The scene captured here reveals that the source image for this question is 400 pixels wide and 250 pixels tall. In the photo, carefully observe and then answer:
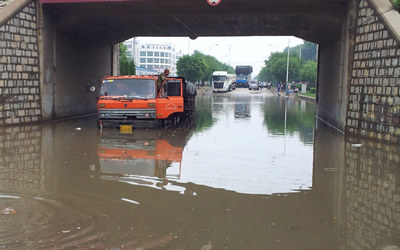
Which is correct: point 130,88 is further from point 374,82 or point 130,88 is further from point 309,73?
point 309,73

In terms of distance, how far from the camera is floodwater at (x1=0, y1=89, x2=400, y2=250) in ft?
15.3

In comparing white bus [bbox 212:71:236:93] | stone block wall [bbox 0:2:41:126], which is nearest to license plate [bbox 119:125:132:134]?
stone block wall [bbox 0:2:41:126]

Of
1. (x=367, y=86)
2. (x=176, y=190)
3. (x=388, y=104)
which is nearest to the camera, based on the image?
(x=176, y=190)

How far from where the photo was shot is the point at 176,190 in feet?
22.3

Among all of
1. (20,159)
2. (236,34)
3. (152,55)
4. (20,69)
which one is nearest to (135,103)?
(20,69)

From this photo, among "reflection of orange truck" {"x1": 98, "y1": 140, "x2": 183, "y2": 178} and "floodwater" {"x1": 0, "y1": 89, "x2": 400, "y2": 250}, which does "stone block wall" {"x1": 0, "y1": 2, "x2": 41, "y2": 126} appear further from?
"reflection of orange truck" {"x1": 98, "y1": 140, "x2": 183, "y2": 178}

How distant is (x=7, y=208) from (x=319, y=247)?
403 centimetres

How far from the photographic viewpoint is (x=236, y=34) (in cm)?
2466

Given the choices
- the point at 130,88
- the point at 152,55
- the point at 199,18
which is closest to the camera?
the point at 130,88

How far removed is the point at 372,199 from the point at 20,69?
1385 centimetres

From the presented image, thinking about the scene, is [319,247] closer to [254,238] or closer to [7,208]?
[254,238]

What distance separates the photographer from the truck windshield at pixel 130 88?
15.7m

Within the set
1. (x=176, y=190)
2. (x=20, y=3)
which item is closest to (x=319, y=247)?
(x=176, y=190)

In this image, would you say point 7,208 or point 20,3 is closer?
point 7,208
